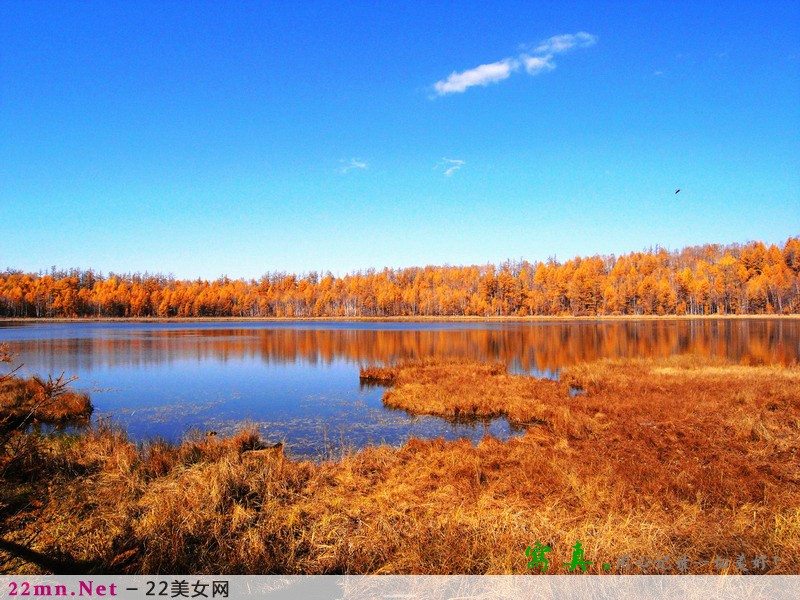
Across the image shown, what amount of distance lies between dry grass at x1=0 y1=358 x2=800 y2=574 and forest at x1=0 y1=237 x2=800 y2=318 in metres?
118

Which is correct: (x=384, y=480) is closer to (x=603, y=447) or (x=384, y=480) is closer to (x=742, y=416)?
(x=603, y=447)

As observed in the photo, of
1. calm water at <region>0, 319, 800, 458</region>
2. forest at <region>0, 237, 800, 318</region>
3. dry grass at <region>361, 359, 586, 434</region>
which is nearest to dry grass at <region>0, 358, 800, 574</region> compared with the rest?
dry grass at <region>361, 359, 586, 434</region>

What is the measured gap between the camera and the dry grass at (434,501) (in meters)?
5.68

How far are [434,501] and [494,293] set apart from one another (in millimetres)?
130135

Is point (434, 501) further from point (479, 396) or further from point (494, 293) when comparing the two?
point (494, 293)

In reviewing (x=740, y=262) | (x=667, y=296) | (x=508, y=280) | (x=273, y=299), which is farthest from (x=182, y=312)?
(x=740, y=262)

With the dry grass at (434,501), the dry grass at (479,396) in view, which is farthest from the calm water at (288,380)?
the dry grass at (434,501)

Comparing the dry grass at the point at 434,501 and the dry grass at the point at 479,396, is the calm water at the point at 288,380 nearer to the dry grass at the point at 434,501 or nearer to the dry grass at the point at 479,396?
the dry grass at the point at 479,396

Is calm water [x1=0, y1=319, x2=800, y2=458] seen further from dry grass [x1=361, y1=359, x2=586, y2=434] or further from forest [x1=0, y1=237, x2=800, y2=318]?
forest [x1=0, y1=237, x2=800, y2=318]

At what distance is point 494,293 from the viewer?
135m

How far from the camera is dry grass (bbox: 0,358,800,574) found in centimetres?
568

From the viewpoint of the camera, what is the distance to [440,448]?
1167cm

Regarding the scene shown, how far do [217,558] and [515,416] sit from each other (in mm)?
12597

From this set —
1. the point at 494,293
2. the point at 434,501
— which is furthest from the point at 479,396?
the point at 494,293
